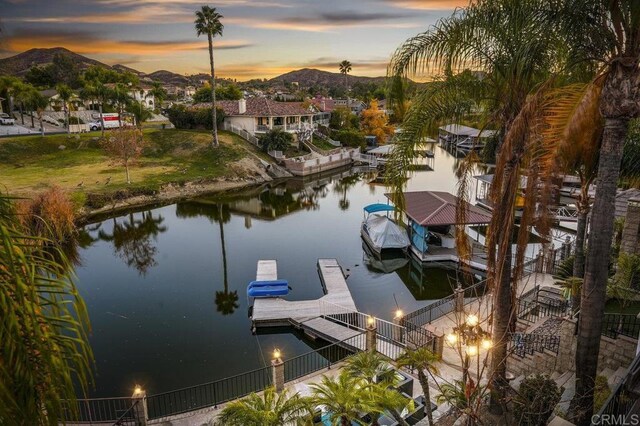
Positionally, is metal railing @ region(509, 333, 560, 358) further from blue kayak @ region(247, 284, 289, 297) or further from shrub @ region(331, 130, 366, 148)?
shrub @ region(331, 130, 366, 148)

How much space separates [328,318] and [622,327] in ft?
36.8

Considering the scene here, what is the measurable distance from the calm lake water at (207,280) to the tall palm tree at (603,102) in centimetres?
689

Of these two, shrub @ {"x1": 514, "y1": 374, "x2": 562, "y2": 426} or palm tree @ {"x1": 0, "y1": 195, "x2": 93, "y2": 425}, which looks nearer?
palm tree @ {"x1": 0, "y1": 195, "x2": 93, "y2": 425}

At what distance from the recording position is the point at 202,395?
14.8m

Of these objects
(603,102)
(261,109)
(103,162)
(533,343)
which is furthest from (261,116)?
(603,102)

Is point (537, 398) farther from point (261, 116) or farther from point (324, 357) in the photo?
point (261, 116)

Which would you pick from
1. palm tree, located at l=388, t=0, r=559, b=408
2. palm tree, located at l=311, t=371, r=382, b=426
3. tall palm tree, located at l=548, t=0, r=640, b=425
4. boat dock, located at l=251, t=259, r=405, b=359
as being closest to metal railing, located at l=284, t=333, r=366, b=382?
boat dock, located at l=251, t=259, r=405, b=359

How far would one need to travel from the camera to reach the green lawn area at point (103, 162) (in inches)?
1570

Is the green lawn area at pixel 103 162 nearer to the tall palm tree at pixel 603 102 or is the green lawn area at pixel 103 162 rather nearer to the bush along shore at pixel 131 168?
the bush along shore at pixel 131 168

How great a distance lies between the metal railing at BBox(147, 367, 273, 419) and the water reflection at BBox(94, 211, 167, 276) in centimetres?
1169

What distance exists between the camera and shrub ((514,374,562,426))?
8656mm

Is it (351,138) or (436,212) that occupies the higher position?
(351,138)

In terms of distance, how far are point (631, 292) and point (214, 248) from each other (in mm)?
23384

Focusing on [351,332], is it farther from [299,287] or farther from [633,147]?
[633,147]
